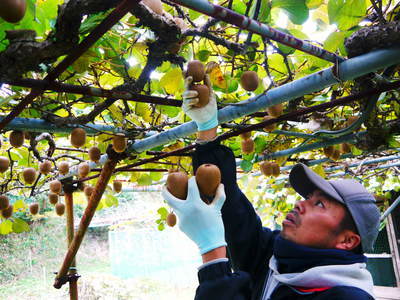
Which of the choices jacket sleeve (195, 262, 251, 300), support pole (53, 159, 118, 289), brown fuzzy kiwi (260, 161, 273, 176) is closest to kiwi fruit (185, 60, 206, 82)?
jacket sleeve (195, 262, 251, 300)

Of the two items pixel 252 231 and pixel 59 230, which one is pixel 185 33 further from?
pixel 59 230

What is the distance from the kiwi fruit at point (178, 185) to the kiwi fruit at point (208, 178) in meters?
0.04

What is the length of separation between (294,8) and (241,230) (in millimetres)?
727

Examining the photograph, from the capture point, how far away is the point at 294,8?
0.94 m

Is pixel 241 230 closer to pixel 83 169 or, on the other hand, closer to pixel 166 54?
pixel 166 54

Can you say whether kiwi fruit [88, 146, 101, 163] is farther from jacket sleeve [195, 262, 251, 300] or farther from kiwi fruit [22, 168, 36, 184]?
jacket sleeve [195, 262, 251, 300]

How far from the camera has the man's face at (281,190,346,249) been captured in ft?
3.59

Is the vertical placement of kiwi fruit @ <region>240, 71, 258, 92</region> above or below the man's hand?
above

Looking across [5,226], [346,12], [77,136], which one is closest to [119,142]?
[77,136]

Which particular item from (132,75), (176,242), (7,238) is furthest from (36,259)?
(132,75)

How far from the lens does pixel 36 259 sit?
9.37 meters

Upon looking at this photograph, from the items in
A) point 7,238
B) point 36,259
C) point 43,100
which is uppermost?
point 43,100

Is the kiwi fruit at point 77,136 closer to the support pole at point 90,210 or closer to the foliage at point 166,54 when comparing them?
the foliage at point 166,54

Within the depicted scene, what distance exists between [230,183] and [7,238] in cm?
940
